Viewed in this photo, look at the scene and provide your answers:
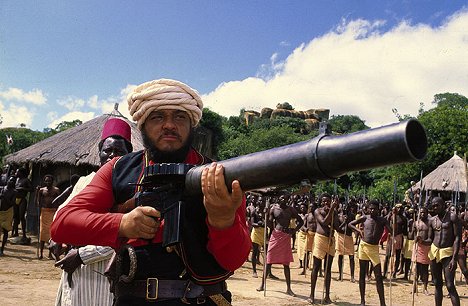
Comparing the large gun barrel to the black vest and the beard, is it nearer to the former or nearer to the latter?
the black vest

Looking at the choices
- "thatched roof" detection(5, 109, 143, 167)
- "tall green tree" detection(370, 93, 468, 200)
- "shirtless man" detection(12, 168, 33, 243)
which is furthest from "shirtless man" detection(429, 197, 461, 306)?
"tall green tree" detection(370, 93, 468, 200)

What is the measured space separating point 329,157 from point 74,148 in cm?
1513

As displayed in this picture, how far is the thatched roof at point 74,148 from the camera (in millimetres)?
14898

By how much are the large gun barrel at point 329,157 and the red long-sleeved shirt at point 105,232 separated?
0.31 meters

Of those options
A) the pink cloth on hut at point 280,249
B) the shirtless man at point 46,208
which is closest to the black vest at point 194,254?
the pink cloth on hut at point 280,249

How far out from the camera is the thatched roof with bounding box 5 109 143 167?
14.9 meters

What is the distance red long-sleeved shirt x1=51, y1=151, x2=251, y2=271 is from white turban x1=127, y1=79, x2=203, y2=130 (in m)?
0.46

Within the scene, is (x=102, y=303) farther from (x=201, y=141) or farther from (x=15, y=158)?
(x=201, y=141)

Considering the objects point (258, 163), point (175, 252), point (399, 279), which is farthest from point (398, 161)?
point (399, 279)

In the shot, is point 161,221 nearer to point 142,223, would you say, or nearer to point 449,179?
point 142,223

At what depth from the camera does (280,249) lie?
10.6 meters

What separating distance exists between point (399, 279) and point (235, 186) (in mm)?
12652

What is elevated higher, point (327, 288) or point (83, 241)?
point (83, 241)

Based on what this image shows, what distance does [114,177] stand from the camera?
2.22 m
